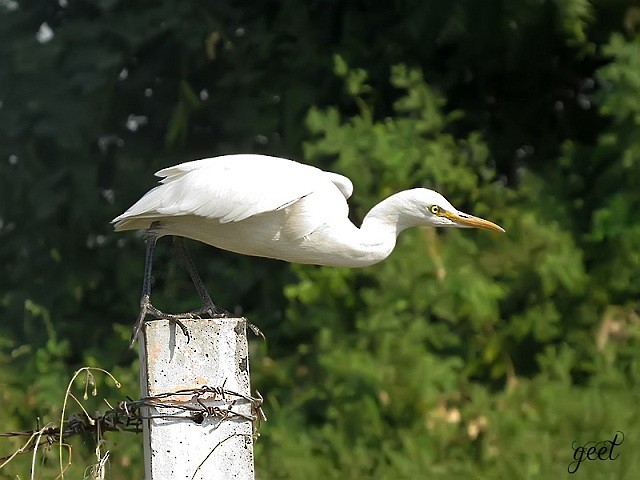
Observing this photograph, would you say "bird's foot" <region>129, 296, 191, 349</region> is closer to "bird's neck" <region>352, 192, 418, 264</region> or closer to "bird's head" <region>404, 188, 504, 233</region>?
"bird's neck" <region>352, 192, 418, 264</region>

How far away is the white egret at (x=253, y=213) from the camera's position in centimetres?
Answer: 355

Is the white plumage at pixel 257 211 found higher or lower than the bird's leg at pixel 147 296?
higher

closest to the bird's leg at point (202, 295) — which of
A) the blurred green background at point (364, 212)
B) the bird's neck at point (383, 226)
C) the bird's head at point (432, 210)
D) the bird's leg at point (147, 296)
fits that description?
the bird's leg at point (147, 296)

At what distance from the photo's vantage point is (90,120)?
8039mm

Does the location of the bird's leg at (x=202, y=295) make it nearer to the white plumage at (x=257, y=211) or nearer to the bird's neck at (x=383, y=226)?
the white plumage at (x=257, y=211)

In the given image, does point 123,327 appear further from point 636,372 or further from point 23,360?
point 636,372

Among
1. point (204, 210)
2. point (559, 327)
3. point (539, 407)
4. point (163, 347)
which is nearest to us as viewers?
point (163, 347)

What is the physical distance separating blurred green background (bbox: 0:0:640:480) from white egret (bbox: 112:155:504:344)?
278 centimetres

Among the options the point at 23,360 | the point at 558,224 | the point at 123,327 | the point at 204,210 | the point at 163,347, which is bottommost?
the point at 23,360

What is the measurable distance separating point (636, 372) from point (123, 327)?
Result: 337cm

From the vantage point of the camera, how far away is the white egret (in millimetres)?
3549

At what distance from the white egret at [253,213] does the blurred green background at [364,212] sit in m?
2.78

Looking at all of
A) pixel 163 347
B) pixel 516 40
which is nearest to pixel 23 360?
pixel 516 40

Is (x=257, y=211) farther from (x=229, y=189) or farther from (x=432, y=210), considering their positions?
(x=432, y=210)
